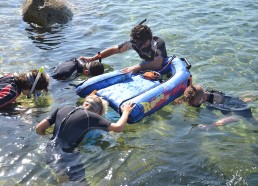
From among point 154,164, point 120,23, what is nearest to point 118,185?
point 154,164

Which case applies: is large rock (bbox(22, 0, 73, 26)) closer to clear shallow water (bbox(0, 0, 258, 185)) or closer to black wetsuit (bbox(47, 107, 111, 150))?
clear shallow water (bbox(0, 0, 258, 185))

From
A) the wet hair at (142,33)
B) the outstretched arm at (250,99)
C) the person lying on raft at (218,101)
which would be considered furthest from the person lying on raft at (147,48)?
the outstretched arm at (250,99)

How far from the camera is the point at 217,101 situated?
6.16m

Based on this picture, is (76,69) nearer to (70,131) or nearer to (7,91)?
(7,91)

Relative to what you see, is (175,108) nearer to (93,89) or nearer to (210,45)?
(93,89)

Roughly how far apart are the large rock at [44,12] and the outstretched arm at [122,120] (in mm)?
6930

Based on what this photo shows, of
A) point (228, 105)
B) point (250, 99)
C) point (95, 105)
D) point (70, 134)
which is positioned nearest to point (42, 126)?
point (70, 134)

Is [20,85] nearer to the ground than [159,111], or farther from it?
farther from it

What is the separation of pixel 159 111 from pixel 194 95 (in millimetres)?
710

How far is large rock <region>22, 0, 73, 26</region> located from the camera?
11453 mm

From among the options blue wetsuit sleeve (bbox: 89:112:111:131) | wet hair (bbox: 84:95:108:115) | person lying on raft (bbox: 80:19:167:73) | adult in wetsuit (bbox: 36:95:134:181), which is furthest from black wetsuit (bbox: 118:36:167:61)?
blue wetsuit sleeve (bbox: 89:112:111:131)

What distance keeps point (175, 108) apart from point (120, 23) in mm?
5931

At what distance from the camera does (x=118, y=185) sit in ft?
14.0

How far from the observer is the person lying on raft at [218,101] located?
589 cm
